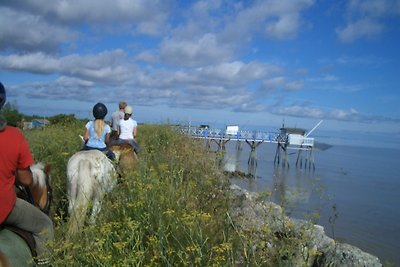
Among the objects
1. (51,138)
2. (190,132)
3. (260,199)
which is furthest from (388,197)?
(260,199)

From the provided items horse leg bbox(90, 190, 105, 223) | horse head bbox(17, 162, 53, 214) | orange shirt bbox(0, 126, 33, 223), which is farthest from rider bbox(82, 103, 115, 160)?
orange shirt bbox(0, 126, 33, 223)

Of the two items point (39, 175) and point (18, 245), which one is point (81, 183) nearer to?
point (39, 175)

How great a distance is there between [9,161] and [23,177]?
1.20ft

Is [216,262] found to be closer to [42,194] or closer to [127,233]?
[127,233]

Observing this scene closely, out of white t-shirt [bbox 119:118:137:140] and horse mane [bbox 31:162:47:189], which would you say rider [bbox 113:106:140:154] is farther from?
horse mane [bbox 31:162:47:189]

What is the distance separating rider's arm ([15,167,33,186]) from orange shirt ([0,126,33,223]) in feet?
0.41

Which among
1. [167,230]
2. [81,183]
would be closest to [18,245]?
[167,230]

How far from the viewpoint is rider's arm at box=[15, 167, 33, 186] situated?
3785mm

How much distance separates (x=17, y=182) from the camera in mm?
3955

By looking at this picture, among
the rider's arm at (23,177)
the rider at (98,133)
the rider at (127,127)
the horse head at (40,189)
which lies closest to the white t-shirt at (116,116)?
the rider at (127,127)

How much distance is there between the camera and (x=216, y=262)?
10.1 ft

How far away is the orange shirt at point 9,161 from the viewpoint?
3.46m

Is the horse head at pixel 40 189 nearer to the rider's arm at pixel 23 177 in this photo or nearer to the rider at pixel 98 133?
the rider's arm at pixel 23 177

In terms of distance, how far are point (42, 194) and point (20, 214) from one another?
1.09m
